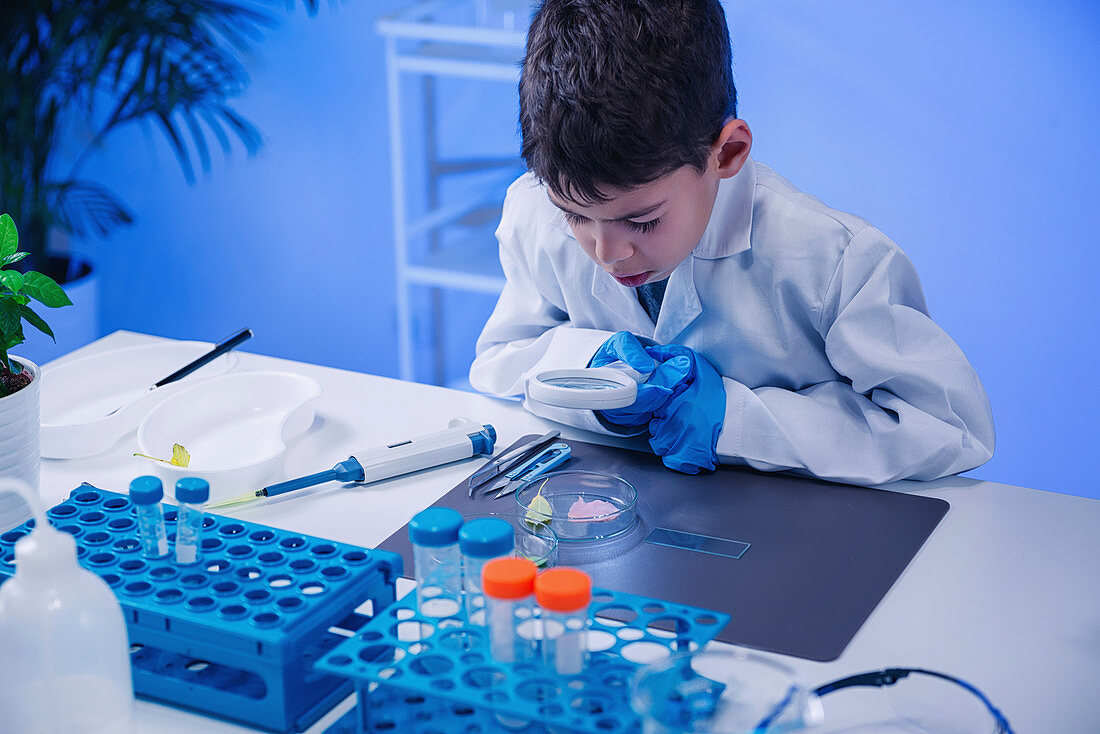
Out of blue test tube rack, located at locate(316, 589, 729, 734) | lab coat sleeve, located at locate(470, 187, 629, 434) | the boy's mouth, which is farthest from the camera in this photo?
lab coat sleeve, located at locate(470, 187, 629, 434)

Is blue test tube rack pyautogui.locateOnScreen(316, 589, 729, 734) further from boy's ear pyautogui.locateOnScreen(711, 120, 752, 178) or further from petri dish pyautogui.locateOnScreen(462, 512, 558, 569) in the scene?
boy's ear pyautogui.locateOnScreen(711, 120, 752, 178)

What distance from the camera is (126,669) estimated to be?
699 millimetres

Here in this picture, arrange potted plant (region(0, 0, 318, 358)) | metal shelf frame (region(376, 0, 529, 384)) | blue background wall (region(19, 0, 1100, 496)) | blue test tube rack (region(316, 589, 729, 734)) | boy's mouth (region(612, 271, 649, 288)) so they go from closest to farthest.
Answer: blue test tube rack (region(316, 589, 729, 734))
boy's mouth (region(612, 271, 649, 288))
blue background wall (region(19, 0, 1100, 496))
metal shelf frame (region(376, 0, 529, 384))
potted plant (region(0, 0, 318, 358))

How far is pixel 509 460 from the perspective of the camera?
1.10 m

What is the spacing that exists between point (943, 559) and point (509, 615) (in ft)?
1.43

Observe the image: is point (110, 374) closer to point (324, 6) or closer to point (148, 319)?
point (324, 6)

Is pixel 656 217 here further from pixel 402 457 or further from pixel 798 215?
pixel 402 457

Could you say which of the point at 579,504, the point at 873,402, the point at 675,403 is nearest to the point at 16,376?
the point at 579,504

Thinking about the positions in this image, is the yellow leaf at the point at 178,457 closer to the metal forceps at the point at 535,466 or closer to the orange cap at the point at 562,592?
the metal forceps at the point at 535,466

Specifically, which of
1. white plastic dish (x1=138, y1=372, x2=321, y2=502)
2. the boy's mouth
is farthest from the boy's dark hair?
white plastic dish (x1=138, y1=372, x2=321, y2=502)

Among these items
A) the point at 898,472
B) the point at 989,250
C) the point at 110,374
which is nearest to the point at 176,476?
the point at 110,374

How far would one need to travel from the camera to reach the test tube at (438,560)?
2.45 feet

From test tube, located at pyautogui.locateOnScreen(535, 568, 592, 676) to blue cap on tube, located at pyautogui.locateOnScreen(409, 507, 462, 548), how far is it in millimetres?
89

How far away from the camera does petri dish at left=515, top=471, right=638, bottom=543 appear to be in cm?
98
